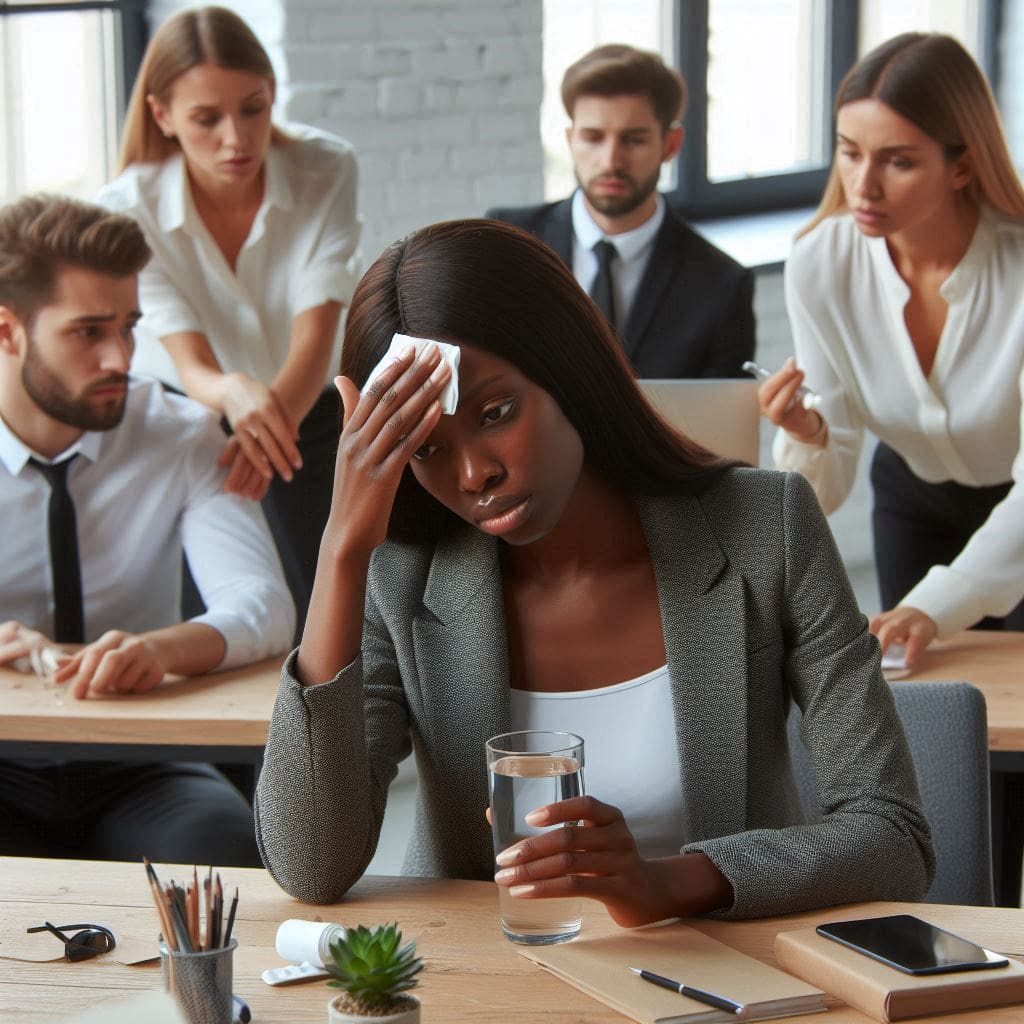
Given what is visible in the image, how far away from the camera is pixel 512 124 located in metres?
4.39

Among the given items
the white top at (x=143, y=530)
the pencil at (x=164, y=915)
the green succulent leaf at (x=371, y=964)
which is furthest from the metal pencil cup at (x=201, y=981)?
the white top at (x=143, y=530)

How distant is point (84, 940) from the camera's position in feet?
4.44

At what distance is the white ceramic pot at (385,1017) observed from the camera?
105cm

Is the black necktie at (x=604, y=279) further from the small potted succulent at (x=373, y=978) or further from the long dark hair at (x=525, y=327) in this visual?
the small potted succulent at (x=373, y=978)

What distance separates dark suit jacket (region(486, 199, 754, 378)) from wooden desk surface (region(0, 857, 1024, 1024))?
205 centimetres

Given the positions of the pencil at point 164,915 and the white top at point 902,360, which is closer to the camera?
the pencil at point 164,915

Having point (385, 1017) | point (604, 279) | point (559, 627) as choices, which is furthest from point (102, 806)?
point (604, 279)

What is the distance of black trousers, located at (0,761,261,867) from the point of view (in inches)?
87.0

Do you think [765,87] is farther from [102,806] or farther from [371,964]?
[371,964]

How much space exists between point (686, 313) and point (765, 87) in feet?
9.03

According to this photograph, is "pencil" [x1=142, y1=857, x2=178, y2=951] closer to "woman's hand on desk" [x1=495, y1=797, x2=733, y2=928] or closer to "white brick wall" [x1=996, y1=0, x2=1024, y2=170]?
"woman's hand on desk" [x1=495, y1=797, x2=733, y2=928]

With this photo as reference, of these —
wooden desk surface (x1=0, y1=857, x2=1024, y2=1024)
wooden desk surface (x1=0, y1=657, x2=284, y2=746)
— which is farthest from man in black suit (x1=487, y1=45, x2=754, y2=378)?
wooden desk surface (x1=0, y1=857, x2=1024, y2=1024)

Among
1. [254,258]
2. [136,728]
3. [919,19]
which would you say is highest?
[919,19]

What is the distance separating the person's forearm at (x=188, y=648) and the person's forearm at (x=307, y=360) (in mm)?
772
